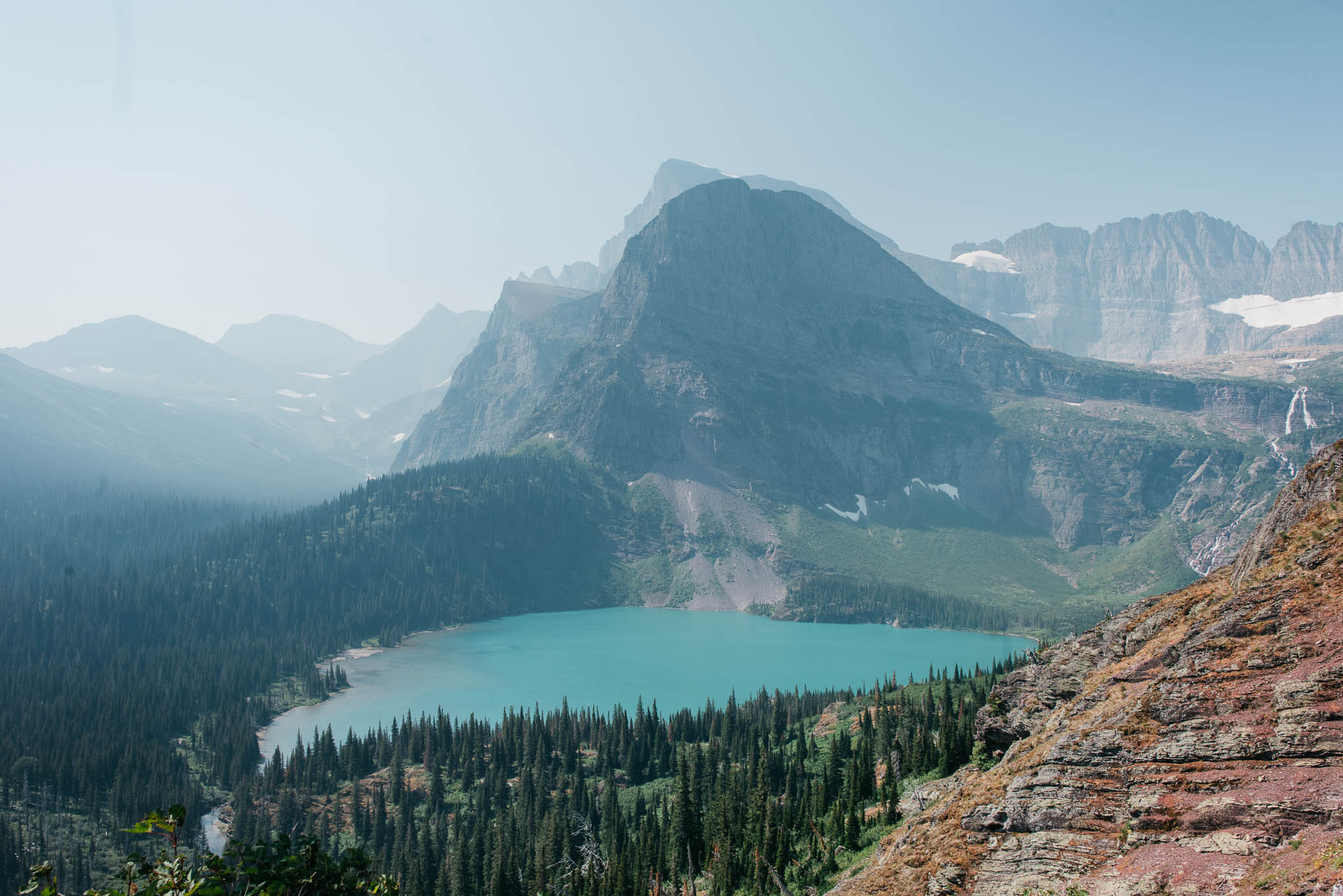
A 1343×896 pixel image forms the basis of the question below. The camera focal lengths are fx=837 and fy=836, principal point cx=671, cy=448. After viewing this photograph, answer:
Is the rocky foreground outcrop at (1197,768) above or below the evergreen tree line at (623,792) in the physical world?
above

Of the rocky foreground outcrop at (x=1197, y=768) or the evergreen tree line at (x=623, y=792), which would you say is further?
the evergreen tree line at (x=623, y=792)

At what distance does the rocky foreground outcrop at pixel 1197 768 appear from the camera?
77.0ft

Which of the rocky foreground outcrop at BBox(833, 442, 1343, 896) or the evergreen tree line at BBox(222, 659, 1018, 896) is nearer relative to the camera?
the rocky foreground outcrop at BBox(833, 442, 1343, 896)

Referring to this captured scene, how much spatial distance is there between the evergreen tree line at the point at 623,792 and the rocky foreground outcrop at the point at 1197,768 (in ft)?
88.0

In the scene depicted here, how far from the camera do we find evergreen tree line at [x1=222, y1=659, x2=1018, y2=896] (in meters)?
67.5

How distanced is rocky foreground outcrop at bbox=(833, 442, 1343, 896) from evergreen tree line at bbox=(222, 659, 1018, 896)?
26.8m

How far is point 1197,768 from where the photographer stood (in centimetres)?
2672

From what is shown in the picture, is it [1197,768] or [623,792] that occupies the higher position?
[1197,768]

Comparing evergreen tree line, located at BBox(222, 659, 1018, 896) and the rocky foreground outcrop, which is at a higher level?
the rocky foreground outcrop

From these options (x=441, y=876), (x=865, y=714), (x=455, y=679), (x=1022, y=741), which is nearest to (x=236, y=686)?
(x=455, y=679)

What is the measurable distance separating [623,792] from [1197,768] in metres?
86.2

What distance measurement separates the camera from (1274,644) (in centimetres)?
2798

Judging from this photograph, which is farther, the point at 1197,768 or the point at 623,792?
the point at 623,792

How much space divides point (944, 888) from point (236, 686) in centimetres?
15910
